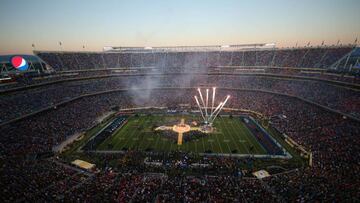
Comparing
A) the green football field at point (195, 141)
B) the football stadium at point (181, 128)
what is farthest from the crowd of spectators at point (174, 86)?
the green football field at point (195, 141)

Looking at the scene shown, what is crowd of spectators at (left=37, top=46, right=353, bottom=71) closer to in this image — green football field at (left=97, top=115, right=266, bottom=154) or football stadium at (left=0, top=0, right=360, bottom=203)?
football stadium at (left=0, top=0, right=360, bottom=203)

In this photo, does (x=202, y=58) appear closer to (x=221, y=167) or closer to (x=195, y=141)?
(x=195, y=141)

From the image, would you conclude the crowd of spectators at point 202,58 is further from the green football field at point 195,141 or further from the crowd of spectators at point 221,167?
the green football field at point 195,141

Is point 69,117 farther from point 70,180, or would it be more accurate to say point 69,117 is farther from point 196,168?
point 196,168

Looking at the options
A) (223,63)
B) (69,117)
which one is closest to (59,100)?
(69,117)

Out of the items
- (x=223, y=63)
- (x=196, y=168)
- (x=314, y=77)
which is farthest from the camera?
(x=223, y=63)

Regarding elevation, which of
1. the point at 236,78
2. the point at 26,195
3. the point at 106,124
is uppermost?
the point at 236,78

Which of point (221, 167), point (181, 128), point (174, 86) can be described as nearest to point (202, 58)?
point (174, 86)
